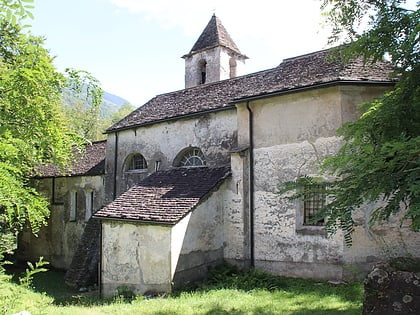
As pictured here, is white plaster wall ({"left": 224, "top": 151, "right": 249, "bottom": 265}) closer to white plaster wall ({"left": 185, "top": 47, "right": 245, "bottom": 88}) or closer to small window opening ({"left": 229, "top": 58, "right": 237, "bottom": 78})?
white plaster wall ({"left": 185, "top": 47, "right": 245, "bottom": 88})

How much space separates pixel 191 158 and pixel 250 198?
414 cm

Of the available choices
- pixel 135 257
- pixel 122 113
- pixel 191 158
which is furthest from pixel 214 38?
pixel 122 113

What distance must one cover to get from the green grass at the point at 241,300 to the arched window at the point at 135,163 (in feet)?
23.5

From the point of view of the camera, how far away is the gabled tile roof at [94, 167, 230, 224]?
11.9 m

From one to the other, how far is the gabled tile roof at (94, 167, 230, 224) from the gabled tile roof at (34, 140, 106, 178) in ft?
21.3

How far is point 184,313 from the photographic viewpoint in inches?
350

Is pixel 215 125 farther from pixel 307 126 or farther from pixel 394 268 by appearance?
pixel 394 268

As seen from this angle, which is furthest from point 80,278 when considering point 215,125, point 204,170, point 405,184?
point 405,184

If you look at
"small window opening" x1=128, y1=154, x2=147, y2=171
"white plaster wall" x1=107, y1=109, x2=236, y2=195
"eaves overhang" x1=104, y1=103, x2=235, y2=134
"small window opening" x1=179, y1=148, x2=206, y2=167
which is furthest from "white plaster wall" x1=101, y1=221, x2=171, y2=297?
"small window opening" x1=128, y1=154, x2=147, y2=171

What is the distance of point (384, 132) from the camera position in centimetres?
672

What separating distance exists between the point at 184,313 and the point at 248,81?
10.3 meters

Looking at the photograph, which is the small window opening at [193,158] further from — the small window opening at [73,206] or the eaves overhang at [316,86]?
the small window opening at [73,206]

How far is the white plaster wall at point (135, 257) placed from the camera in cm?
1148

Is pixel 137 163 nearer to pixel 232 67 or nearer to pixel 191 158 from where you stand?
pixel 191 158
